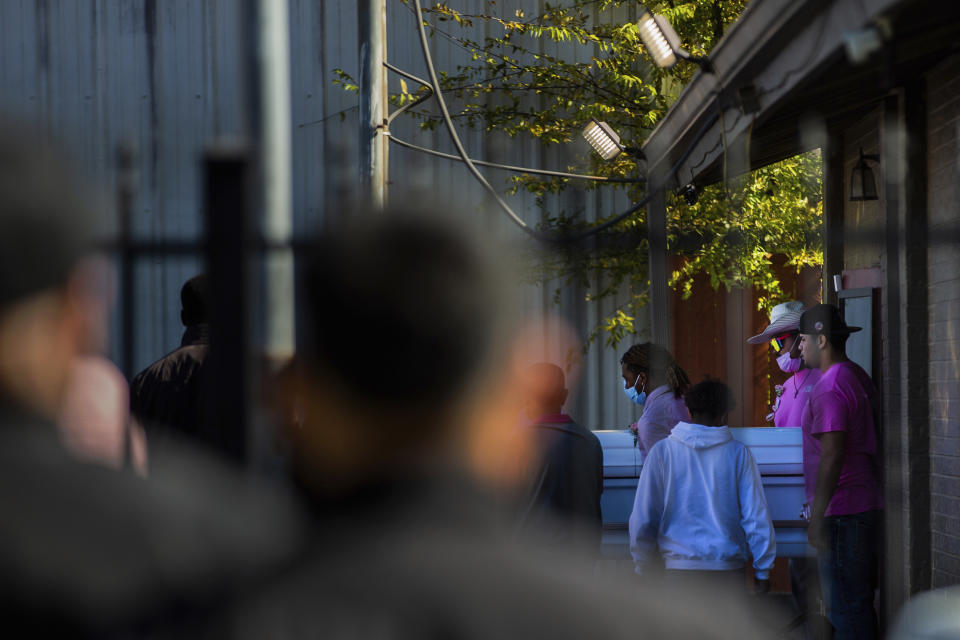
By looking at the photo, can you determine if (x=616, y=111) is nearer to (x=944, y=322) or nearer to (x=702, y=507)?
(x=944, y=322)

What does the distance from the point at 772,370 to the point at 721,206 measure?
6.61 feet

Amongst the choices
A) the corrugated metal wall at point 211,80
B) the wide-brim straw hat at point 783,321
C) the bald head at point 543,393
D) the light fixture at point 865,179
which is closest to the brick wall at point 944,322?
the light fixture at point 865,179

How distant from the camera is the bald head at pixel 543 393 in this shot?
4.95 meters

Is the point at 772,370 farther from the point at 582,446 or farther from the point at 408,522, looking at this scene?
the point at 408,522

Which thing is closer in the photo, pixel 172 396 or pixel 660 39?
pixel 172 396

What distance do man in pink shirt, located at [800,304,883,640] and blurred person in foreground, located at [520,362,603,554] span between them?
3.92 feet

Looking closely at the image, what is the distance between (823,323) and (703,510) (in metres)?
1.39

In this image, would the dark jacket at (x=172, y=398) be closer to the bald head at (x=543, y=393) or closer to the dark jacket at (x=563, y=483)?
the dark jacket at (x=563, y=483)

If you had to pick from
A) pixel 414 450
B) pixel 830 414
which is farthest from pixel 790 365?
pixel 414 450

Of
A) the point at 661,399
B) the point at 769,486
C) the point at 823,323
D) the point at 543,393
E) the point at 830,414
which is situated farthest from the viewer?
the point at 769,486

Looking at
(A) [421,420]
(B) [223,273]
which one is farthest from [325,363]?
(B) [223,273]

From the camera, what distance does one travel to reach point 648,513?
4875mm

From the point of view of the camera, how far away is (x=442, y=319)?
3.73ft

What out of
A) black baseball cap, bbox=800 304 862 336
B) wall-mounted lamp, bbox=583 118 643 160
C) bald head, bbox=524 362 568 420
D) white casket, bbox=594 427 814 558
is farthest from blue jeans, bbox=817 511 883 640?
wall-mounted lamp, bbox=583 118 643 160
